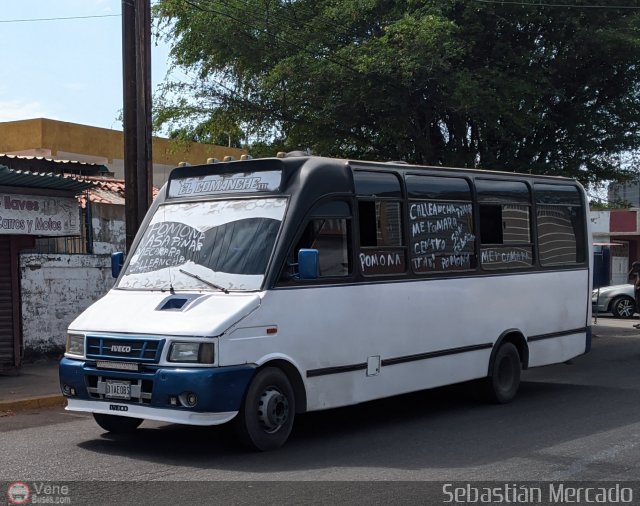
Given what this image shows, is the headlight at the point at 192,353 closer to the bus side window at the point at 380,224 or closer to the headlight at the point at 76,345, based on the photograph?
the headlight at the point at 76,345

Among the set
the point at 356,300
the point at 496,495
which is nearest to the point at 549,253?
the point at 356,300

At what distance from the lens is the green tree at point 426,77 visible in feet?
56.9

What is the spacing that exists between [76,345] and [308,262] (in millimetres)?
2310

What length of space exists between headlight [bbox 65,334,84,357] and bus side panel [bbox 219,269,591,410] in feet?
5.06

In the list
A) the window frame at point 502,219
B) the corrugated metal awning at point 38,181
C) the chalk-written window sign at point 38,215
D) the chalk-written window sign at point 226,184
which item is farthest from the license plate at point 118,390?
the chalk-written window sign at point 38,215

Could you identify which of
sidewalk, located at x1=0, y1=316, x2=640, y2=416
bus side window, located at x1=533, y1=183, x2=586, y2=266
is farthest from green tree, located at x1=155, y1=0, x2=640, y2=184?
sidewalk, located at x1=0, y1=316, x2=640, y2=416

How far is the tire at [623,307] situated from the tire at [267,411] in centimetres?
2127

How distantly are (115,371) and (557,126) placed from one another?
13781mm

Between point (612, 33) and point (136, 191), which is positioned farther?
point (612, 33)

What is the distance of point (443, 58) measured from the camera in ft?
55.7

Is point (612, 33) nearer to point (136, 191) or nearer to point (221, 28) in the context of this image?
point (221, 28)

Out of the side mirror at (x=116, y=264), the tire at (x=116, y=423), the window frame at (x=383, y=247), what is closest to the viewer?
the tire at (x=116, y=423)

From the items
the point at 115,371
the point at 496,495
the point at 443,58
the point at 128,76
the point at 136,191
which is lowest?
the point at 496,495

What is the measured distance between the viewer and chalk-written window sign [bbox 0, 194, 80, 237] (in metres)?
13.0
